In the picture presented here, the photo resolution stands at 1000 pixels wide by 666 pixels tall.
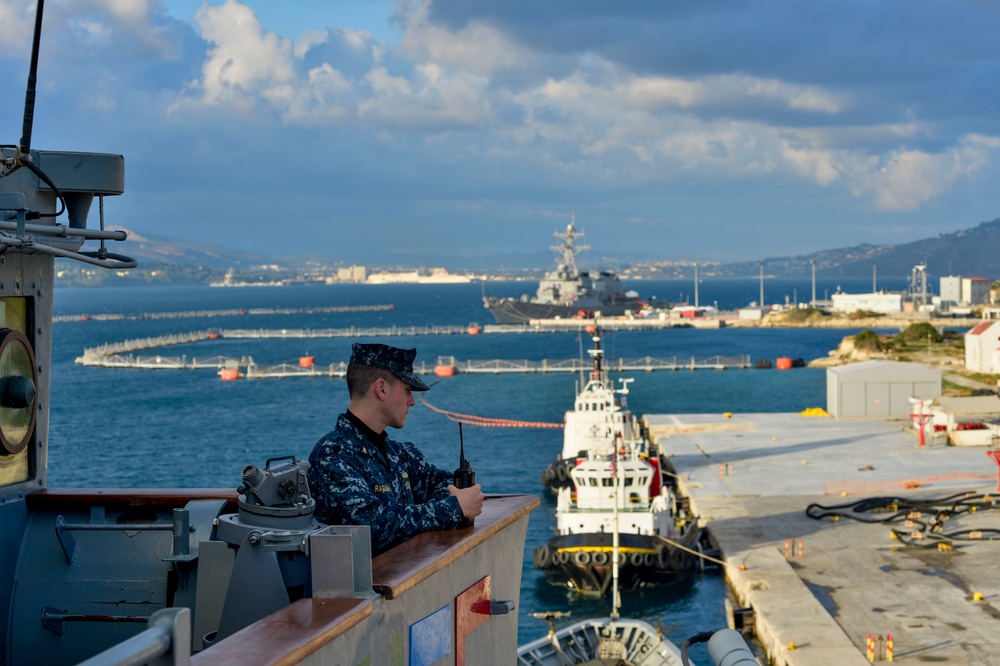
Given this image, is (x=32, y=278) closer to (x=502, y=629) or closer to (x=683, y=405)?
(x=502, y=629)

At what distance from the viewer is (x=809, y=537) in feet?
96.5

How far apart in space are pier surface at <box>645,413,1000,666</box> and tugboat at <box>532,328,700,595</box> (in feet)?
4.40

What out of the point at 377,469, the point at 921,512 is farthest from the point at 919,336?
the point at 377,469

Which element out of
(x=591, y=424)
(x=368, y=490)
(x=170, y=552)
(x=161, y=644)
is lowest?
(x=591, y=424)

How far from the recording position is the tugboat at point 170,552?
152 inches

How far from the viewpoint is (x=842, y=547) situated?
1112 inches

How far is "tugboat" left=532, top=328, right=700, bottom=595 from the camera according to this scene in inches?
1112

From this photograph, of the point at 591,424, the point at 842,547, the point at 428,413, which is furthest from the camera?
the point at 428,413

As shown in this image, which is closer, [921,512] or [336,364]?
[921,512]

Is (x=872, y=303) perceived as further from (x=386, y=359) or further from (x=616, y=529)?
(x=386, y=359)

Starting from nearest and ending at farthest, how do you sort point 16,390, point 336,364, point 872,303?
point 16,390 → point 336,364 → point 872,303

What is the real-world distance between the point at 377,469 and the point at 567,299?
15680cm

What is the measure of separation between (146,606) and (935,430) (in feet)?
142

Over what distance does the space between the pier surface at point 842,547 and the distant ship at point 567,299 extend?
10988 cm
